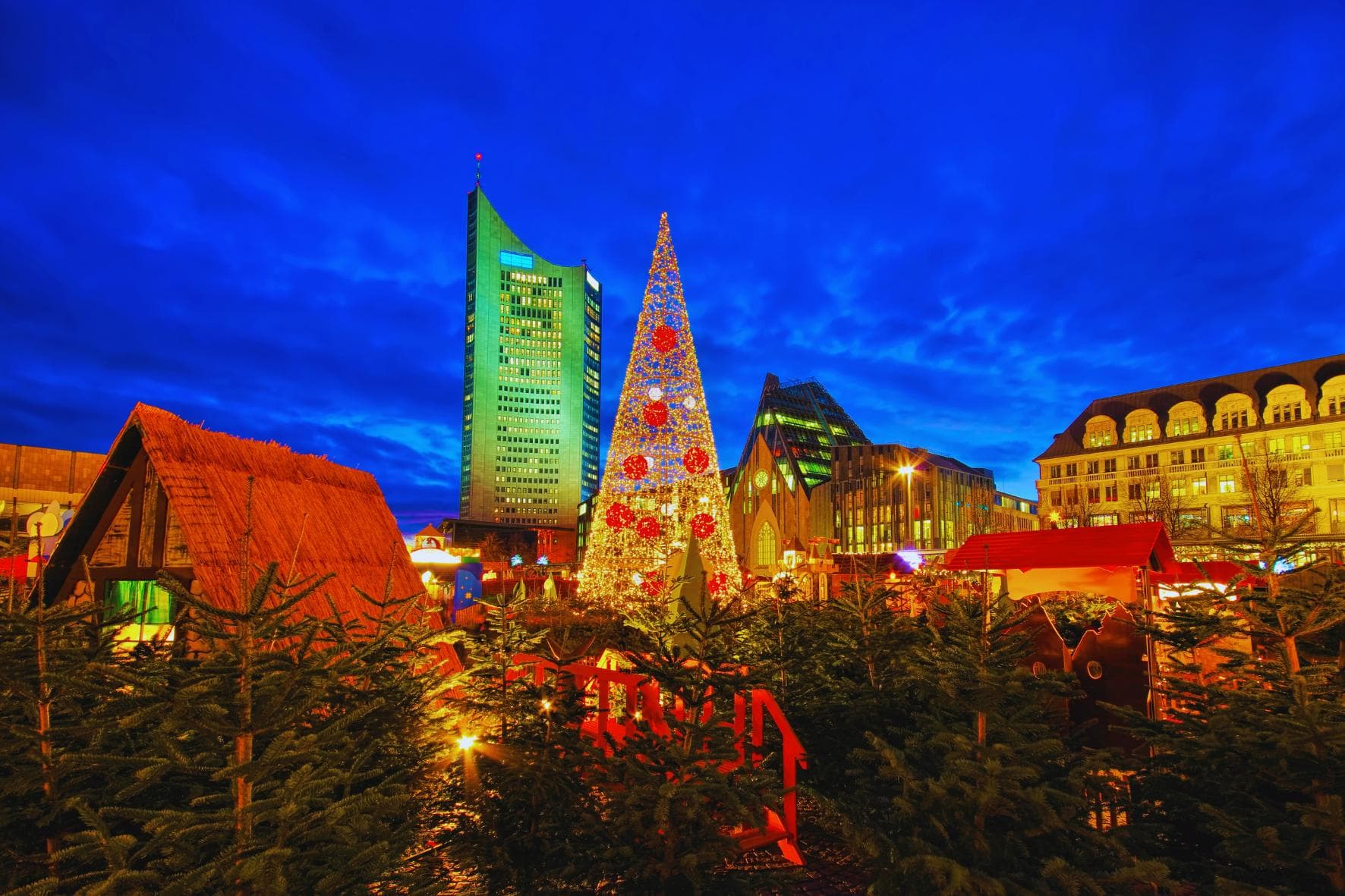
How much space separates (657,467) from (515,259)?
163254 mm

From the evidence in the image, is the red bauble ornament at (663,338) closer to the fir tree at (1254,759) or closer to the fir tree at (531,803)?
the fir tree at (531,803)

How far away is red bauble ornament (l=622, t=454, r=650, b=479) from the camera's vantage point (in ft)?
63.0

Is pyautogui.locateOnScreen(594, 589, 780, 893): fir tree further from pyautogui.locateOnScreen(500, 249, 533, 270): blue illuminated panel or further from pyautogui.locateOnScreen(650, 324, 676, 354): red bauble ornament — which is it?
pyautogui.locateOnScreen(500, 249, 533, 270): blue illuminated panel

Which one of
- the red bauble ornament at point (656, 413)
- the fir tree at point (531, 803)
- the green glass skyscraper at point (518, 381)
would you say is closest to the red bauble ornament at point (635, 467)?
the red bauble ornament at point (656, 413)

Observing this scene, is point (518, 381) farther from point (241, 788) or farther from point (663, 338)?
point (241, 788)

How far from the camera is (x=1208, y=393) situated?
4906 cm

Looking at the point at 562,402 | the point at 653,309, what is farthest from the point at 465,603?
the point at 562,402

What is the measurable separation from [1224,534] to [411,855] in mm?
8187

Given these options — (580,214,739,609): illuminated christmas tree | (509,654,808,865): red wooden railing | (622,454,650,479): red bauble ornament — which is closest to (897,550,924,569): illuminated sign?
(580,214,739,609): illuminated christmas tree

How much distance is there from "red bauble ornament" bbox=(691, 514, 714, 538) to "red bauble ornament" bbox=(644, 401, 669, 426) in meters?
2.91

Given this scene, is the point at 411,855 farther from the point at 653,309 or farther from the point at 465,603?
the point at 465,603

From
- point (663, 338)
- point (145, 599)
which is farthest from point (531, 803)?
point (663, 338)

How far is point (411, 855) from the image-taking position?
22.5 feet

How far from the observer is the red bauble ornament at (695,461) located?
19.4m
